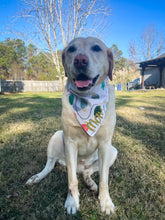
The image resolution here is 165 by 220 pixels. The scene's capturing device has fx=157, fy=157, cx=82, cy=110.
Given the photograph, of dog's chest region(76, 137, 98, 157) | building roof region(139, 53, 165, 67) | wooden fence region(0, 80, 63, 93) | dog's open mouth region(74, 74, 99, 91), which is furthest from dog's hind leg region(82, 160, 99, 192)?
building roof region(139, 53, 165, 67)

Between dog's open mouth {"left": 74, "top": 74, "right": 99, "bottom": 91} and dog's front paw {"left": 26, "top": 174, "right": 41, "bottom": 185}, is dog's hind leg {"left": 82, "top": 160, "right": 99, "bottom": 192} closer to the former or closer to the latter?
dog's front paw {"left": 26, "top": 174, "right": 41, "bottom": 185}

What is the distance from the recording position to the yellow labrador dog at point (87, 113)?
1.37 metres

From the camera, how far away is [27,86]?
20.9 metres

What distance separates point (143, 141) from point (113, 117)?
1.63 m

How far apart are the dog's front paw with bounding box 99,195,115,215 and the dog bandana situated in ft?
1.95

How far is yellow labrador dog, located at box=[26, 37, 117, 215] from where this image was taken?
1369mm

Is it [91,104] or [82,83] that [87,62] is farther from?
[91,104]

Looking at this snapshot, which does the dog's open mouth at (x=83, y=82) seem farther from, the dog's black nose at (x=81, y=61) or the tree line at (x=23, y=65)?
the tree line at (x=23, y=65)

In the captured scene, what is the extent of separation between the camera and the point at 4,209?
131 centimetres

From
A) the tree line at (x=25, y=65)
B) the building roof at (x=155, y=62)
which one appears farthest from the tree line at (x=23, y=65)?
the building roof at (x=155, y=62)

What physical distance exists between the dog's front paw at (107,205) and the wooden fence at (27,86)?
1682cm

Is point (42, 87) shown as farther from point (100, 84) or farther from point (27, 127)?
point (100, 84)

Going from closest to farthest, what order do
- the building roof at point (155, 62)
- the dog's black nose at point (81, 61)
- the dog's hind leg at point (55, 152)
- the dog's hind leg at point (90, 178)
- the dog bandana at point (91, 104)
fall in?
the dog's black nose at point (81, 61)
the dog bandana at point (91, 104)
the dog's hind leg at point (90, 178)
the dog's hind leg at point (55, 152)
the building roof at point (155, 62)

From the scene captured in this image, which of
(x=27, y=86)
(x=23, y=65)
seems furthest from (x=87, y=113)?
(x=23, y=65)
